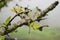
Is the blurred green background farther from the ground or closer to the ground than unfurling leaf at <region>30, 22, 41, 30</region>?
closer to the ground

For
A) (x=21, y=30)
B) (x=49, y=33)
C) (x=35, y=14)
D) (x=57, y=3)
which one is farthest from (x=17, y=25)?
(x=57, y=3)

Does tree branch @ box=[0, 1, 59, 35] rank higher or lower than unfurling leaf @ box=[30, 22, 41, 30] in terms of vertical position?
higher

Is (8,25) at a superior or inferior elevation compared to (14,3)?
inferior

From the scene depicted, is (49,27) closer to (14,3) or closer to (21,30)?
(21,30)

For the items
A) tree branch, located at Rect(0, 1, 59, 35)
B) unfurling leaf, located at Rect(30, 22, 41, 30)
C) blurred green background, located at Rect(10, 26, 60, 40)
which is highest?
tree branch, located at Rect(0, 1, 59, 35)

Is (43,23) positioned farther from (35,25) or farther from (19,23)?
(19,23)

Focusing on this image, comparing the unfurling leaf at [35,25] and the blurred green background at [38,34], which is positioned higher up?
the unfurling leaf at [35,25]

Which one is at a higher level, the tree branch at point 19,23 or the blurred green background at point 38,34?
the tree branch at point 19,23

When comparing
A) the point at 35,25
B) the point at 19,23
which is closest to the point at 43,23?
the point at 35,25

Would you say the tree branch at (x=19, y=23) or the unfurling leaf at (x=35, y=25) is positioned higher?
the tree branch at (x=19, y=23)

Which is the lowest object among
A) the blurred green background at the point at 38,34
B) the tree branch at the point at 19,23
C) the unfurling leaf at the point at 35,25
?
the blurred green background at the point at 38,34

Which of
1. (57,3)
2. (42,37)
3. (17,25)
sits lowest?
(42,37)
